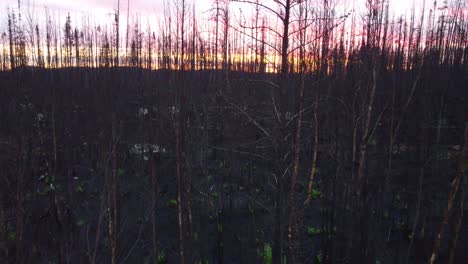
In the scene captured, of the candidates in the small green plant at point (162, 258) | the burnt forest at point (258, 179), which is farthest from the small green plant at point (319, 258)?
the small green plant at point (162, 258)

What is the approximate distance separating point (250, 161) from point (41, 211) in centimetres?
732

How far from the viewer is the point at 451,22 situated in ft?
86.5

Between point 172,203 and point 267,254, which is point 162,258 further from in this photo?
point 172,203

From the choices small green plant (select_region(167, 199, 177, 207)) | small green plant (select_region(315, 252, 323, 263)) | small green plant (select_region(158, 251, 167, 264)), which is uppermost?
small green plant (select_region(167, 199, 177, 207))

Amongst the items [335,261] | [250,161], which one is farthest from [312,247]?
[250,161]

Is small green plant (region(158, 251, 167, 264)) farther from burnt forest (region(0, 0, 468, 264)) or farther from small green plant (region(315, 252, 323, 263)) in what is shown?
small green plant (region(315, 252, 323, 263))

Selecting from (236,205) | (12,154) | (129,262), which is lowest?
(129,262)

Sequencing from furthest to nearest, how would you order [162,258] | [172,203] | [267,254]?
[172,203], [162,258], [267,254]

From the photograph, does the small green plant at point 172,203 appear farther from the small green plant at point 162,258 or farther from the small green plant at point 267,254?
the small green plant at point 267,254

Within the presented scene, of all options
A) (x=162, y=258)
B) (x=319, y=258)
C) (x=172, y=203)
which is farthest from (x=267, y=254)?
(x=172, y=203)

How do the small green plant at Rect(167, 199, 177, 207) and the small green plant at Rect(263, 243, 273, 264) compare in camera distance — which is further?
the small green plant at Rect(167, 199, 177, 207)

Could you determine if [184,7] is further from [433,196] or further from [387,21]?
[433,196]

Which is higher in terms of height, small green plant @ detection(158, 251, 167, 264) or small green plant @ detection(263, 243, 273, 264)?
small green plant @ detection(263, 243, 273, 264)

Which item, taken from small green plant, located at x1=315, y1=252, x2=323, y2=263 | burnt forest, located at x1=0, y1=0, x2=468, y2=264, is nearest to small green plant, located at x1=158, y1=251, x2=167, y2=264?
burnt forest, located at x1=0, y1=0, x2=468, y2=264
